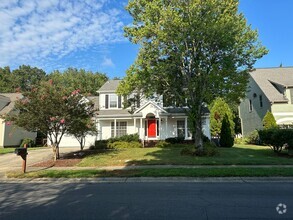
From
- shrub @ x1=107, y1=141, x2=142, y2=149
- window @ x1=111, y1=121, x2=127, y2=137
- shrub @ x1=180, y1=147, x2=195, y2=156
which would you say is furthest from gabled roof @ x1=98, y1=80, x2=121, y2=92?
shrub @ x1=180, y1=147, x2=195, y2=156

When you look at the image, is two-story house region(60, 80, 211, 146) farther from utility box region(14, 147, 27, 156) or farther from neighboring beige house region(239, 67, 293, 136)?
utility box region(14, 147, 27, 156)

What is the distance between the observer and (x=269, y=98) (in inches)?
1005

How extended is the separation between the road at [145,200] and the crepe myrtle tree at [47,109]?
16.8 feet

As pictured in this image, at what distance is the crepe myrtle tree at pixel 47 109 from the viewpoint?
44.5ft

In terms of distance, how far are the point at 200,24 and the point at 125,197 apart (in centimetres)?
1127

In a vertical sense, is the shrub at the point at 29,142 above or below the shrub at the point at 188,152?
above

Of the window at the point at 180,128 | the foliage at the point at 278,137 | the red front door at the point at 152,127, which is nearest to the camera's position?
the foliage at the point at 278,137

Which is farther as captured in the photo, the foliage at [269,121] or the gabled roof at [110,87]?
the gabled roof at [110,87]

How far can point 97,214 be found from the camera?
5391 millimetres

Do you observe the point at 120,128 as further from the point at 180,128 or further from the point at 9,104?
the point at 9,104

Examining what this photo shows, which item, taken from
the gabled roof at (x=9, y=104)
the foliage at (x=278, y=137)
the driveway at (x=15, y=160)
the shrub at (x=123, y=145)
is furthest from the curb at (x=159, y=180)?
the gabled roof at (x=9, y=104)

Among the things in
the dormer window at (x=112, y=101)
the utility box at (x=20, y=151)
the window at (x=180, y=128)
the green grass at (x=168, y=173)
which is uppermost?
the dormer window at (x=112, y=101)

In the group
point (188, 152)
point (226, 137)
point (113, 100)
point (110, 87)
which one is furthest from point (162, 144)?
point (110, 87)

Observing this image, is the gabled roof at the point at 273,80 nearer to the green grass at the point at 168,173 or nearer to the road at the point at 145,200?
the green grass at the point at 168,173
